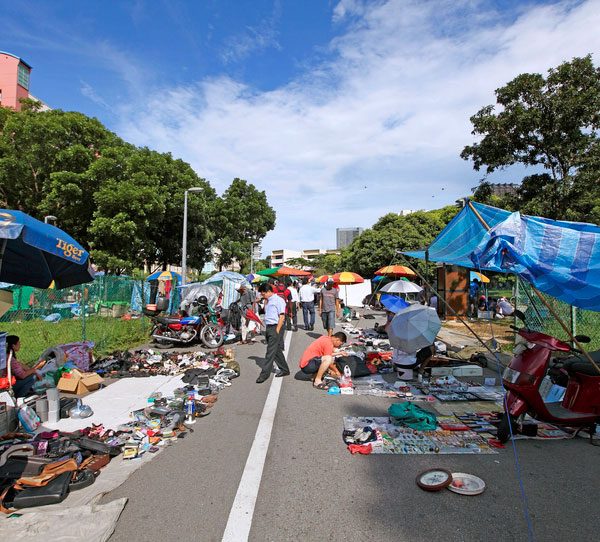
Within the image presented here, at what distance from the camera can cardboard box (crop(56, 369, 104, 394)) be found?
6.71m

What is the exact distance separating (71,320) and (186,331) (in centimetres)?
339

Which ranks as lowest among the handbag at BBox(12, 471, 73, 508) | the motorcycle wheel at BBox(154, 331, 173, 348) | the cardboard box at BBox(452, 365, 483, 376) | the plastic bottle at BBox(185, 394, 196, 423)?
Result: the handbag at BBox(12, 471, 73, 508)

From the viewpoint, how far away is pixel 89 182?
824 inches

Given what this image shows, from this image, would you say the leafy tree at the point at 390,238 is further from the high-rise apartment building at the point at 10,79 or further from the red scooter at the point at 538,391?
→ the high-rise apartment building at the point at 10,79

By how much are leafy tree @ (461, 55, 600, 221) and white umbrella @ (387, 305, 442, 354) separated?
7.04 metres

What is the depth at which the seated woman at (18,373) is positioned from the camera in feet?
18.5

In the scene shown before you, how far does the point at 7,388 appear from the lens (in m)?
5.34

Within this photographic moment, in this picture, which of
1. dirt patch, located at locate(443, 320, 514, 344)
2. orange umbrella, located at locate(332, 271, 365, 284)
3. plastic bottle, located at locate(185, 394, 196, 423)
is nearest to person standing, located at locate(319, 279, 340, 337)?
dirt patch, located at locate(443, 320, 514, 344)

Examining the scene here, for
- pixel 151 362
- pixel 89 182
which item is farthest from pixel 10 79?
pixel 151 362

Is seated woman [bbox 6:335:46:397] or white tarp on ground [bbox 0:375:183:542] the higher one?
seated woman [bbox 6:335:46:397]

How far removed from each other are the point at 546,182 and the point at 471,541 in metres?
12.5

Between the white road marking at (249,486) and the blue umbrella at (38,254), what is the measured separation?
323 cm

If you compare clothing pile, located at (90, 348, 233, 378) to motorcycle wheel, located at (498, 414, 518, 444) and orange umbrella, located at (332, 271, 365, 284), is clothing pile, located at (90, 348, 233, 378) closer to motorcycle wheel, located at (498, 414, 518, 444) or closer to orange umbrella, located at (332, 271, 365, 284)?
motorcycle wheel, located at (498, 414, 518, 444)

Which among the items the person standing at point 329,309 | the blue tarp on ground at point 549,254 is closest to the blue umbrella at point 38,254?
the blue tarp on ground at point 549,254
